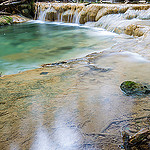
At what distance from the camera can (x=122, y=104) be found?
8.65 ft

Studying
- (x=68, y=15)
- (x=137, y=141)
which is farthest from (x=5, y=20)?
(x=137, y=141)

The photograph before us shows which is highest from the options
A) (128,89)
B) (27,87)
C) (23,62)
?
(128,89)

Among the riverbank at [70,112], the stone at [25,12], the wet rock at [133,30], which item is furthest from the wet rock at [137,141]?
the stone at [25,12]

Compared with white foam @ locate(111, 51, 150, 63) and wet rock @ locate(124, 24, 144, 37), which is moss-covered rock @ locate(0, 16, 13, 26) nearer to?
wet rock @ locate(124, 24, 144, 37)

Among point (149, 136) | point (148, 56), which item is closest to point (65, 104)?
point (149, 136)

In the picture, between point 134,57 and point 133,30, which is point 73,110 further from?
point 133,30

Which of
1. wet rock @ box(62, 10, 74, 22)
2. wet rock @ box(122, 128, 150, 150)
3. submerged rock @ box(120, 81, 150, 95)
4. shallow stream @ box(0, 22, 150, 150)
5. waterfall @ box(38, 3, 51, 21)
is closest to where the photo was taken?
wet rock @ box(122, 128, 150, 150)

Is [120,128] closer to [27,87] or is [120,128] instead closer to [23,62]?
[27,87]

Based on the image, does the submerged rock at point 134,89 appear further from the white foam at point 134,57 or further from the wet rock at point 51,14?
the wet rock at point 51,14

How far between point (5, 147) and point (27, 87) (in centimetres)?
173

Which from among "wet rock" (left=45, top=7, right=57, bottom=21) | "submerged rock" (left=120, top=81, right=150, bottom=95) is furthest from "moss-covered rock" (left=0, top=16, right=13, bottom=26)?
"submerged rock" (left=120, top=81, right=150, bottom=95)

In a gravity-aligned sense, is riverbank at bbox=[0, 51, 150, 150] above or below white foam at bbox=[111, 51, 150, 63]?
above

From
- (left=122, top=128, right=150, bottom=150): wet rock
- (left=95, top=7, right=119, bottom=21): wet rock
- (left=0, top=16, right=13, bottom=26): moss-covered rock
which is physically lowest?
(left=0, top=16, right=13, bottom=26): moss-covered rock

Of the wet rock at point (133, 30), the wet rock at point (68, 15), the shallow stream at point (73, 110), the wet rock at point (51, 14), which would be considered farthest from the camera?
the wet rock at point (51, 14)
